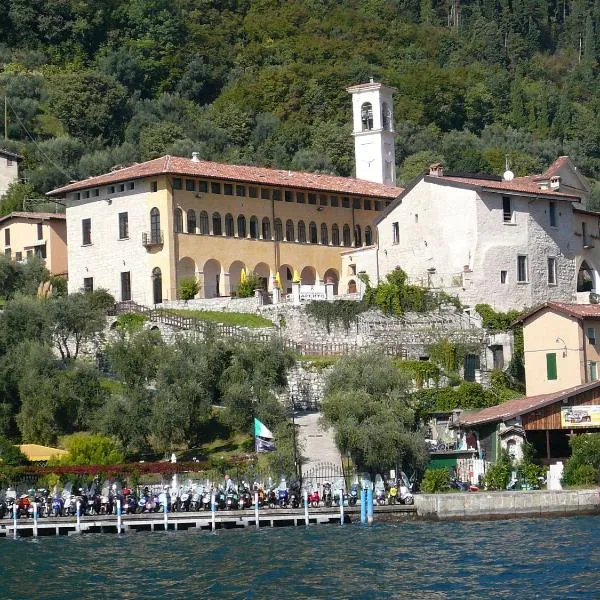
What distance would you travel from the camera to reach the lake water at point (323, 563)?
143 ft

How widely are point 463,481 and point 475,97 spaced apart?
315 ft

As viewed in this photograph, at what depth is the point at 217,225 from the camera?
85.3m

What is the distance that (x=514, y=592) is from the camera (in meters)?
42.2

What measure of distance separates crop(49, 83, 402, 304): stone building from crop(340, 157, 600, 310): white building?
5.56 meters

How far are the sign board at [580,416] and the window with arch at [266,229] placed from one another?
2860 cm

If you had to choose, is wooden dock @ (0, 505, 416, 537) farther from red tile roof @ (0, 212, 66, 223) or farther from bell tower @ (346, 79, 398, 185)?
bell tower @ (346, 79, 398, 185)

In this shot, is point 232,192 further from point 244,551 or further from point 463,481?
point 244,551

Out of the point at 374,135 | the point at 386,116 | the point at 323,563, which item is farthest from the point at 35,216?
the point at 323,563

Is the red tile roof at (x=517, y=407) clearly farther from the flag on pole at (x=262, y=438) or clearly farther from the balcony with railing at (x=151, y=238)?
the balcony with railing at (x=151, y=238)

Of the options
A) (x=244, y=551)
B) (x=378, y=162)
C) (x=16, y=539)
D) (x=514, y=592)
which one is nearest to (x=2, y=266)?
(x=378, y=162)

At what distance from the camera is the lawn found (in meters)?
75.6

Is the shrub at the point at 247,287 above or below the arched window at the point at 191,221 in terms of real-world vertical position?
below

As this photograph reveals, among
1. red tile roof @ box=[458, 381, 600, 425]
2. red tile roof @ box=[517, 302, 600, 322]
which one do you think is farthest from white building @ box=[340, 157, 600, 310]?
red tile roof @ box=[458, 381, 600, 425]

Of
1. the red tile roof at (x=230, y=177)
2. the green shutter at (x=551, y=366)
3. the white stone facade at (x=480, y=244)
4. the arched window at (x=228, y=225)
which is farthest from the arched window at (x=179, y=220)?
the green shutter at (x=551, y=366)
